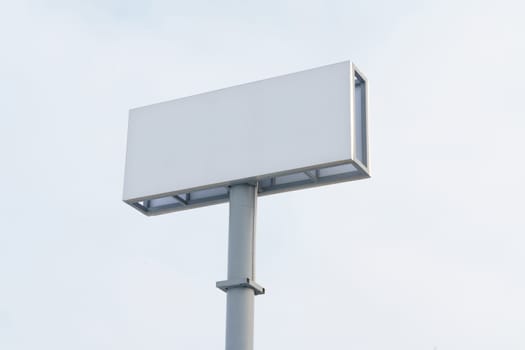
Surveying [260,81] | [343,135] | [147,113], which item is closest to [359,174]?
[343,135]

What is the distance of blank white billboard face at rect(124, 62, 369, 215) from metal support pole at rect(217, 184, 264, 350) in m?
0.37

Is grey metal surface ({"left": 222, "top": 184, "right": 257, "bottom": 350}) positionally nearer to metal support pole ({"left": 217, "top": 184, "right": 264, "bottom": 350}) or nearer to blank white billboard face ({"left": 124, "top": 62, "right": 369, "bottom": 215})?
metal support pole ({"left": 217, "top": 184, "right": 264, "bottom": 350})

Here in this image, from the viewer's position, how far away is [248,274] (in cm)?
2197

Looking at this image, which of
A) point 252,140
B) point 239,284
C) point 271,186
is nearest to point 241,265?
point 239,284

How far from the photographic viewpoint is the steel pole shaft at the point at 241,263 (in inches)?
847

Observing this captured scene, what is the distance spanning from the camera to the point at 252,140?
22781 mm

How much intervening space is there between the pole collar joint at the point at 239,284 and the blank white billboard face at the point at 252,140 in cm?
189

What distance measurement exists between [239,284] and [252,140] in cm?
270

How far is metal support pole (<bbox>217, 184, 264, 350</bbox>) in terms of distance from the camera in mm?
21531

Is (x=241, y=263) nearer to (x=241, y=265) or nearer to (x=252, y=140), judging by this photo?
(x=241, y=265)

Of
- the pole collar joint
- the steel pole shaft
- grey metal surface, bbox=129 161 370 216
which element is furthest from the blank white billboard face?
the pole collar joint

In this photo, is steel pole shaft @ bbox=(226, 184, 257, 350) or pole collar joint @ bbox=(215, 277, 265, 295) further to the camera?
pole collar joint @ bbox=(215, 277, 265, 295)

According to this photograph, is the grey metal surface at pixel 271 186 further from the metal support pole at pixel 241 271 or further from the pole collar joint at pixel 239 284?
the pole collar joint at pixel 239 284

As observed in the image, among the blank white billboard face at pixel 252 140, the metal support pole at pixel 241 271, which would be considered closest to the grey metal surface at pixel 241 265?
the metal support pole at pixel 241 271
